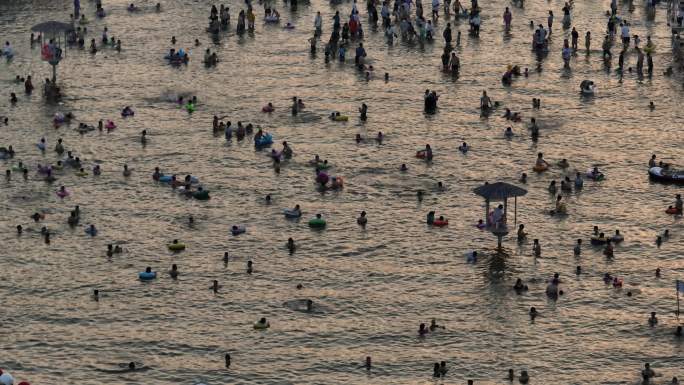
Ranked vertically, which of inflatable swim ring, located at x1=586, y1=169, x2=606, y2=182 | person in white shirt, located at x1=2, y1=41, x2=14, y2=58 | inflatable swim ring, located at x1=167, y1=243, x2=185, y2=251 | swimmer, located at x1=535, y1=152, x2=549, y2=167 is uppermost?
person in white shirt, located at x1=2, y1=41, x2=14, y2=58

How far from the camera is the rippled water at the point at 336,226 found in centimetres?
8956

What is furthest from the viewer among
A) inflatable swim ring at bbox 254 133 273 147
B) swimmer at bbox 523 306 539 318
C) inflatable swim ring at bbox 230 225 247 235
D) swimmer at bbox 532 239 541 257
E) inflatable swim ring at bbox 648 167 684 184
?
inflatable swim ring at bbox 254 133 273 147

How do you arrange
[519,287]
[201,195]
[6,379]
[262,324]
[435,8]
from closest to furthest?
1. [6,379]
2. [262,324]
3. [519,287]
4. [201,195]
5. [435,8]

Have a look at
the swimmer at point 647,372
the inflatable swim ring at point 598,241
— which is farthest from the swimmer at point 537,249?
the swimmer at point 647,372

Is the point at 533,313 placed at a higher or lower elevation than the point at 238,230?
lower

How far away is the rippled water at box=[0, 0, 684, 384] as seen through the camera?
89.6 meters

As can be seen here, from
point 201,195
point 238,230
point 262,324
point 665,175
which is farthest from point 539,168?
point 262,324

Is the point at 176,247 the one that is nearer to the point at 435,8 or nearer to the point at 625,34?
the point at 625,34

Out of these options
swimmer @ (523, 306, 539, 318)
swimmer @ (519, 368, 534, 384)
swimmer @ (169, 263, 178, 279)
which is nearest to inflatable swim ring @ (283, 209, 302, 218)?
swimmer @ (169, 263, 178, 279)

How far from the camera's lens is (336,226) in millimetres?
104312

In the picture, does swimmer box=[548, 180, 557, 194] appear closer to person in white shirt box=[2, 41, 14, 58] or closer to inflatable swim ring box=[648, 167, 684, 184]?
inflatable swim ring box=[648, 167, 684, 184]

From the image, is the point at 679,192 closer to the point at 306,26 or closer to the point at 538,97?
the point at 538,97

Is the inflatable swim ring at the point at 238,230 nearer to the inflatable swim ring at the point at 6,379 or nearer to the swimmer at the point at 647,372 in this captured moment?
the inflatable swim ring at the point at 6,379

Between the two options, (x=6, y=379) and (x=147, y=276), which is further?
(x=147, y=276)
